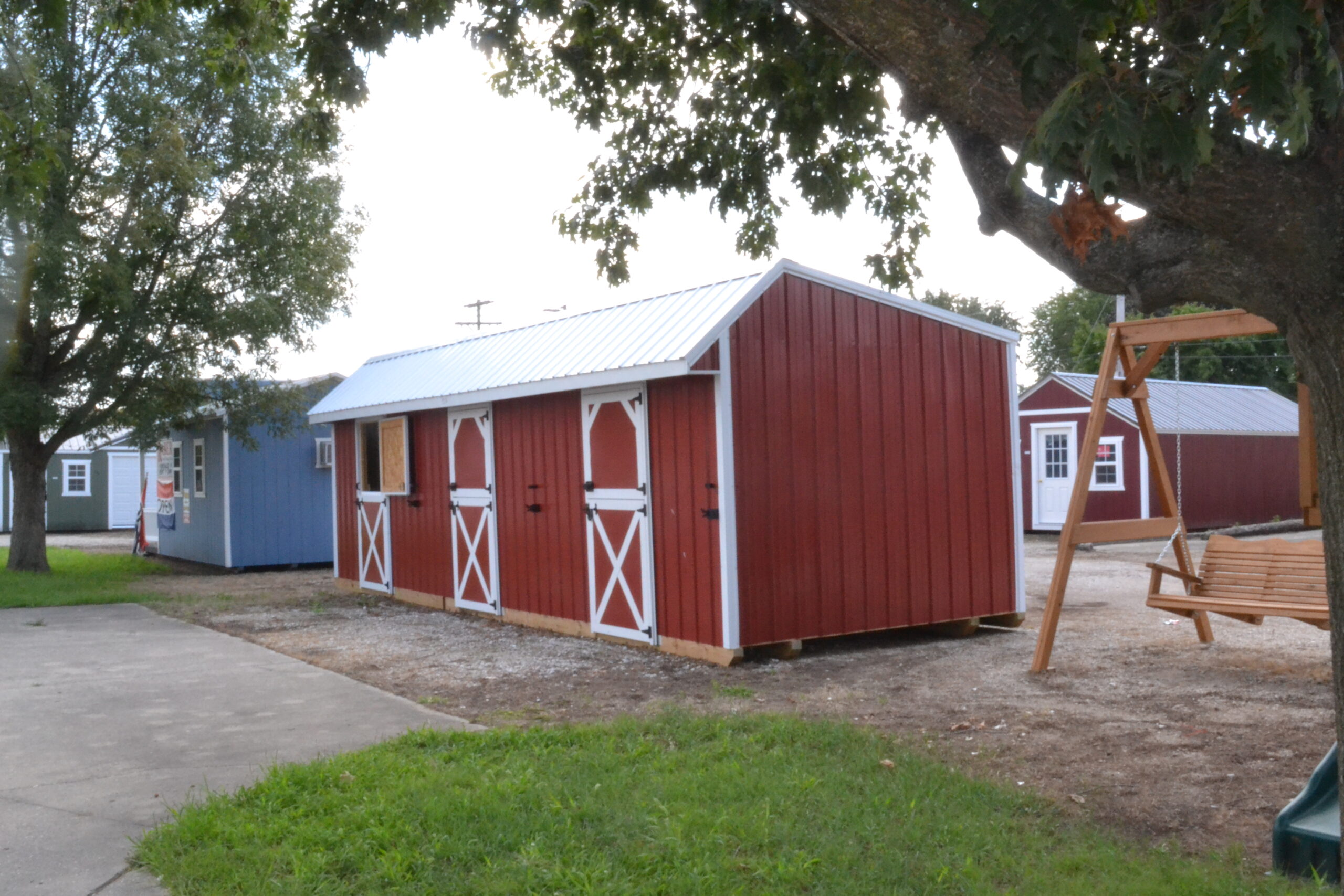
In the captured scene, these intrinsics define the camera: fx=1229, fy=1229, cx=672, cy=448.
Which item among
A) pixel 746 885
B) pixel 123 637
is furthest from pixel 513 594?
pixel 746 885

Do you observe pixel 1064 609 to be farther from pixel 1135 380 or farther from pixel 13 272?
pixel 13 272

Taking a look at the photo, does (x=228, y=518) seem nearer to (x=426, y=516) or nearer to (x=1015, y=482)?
(x=426, y=516)

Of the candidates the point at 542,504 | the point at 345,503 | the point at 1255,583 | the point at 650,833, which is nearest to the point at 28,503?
the point at 345,503

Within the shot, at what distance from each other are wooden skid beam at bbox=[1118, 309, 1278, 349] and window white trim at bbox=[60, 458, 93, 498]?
105ft

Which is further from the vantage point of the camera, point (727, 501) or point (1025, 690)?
point (727, 501)

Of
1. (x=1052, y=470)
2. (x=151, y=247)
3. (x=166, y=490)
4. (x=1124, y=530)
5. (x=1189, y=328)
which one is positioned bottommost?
(x=1124, y=530)

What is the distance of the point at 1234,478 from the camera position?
25125mm

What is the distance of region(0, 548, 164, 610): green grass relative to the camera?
15.0 m

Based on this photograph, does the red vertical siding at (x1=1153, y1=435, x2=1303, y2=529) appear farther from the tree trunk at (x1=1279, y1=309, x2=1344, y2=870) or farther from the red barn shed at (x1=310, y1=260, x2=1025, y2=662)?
the tree trunk at (x1=1279, y1=309, x2=1344, y2=870)

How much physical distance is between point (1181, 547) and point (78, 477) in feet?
106

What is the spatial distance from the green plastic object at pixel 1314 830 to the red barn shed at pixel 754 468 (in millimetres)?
5079

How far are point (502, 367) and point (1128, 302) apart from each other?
347 inches

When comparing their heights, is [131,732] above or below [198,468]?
below

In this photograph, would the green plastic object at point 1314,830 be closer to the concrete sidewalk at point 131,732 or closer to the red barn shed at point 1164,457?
the concrete sidewalk at point 131,732
